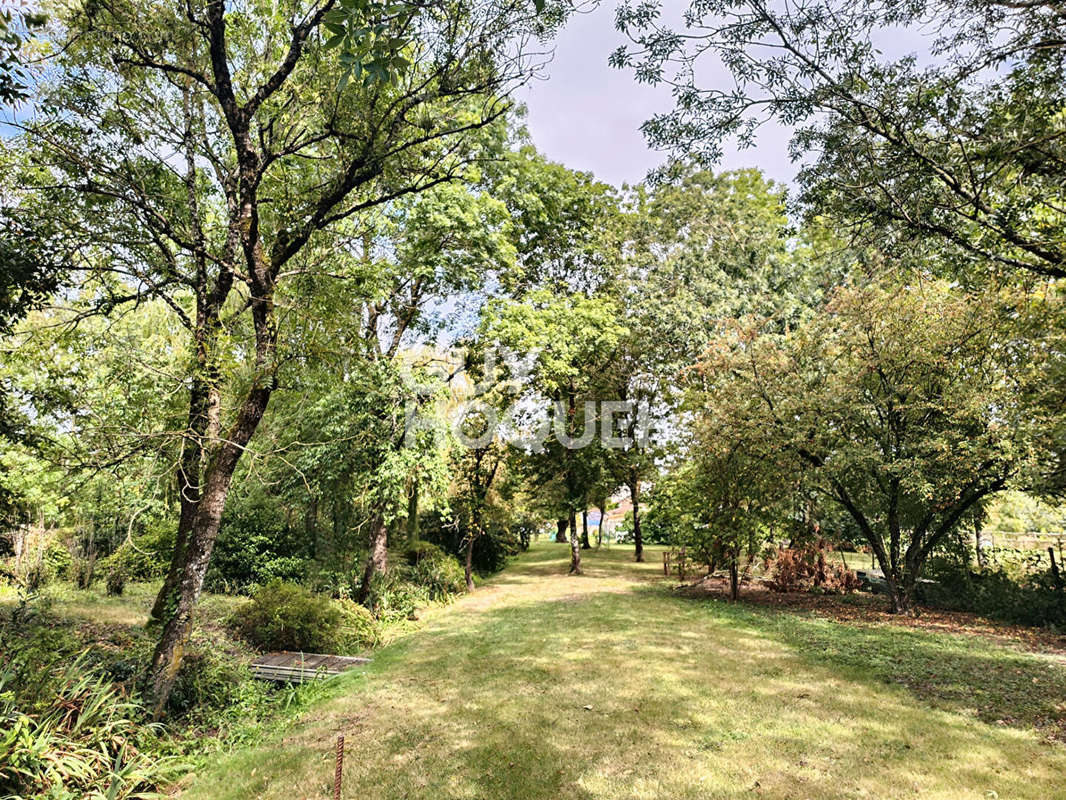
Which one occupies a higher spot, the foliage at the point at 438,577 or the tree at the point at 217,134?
the tree at the point at 217,134

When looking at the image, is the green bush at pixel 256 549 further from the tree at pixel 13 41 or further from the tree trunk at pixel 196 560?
the tree at pixel 13 41

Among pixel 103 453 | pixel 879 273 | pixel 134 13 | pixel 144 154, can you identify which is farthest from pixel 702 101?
pixel 879 273

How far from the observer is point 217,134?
24.0ft

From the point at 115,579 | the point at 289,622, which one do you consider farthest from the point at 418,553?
the point at 115,579

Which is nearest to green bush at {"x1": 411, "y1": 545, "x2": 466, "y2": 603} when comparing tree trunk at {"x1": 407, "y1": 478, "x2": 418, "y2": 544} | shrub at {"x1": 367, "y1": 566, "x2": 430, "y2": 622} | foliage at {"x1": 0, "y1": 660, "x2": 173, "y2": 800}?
shrub at {"x1": 367, "y1": 566, "x2": 430, "y2": 622}

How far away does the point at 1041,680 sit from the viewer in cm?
641

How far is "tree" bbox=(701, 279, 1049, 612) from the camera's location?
355 inches

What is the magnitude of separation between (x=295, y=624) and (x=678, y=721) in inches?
219

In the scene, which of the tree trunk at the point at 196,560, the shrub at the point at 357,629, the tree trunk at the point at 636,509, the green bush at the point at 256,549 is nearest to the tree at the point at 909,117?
the tree trunk at the point at 196,560

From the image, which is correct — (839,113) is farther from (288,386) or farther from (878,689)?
(288,386)

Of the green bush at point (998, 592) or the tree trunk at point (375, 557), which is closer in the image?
the green bush at point (998, 592)

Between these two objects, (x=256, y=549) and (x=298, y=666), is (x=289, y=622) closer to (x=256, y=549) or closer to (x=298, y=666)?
(x=298, y=666)

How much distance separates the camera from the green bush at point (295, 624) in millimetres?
7691

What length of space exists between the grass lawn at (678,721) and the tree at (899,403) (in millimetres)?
2811
